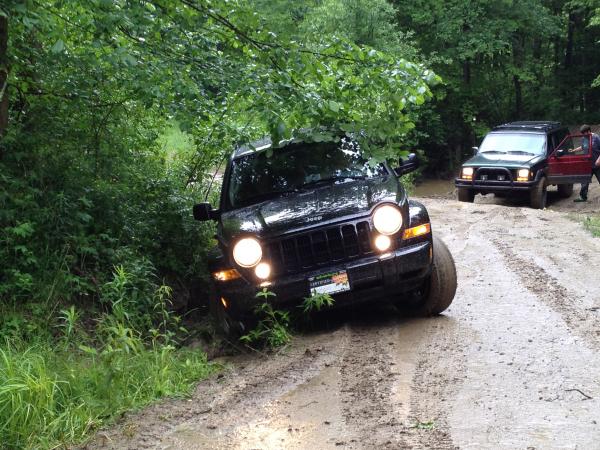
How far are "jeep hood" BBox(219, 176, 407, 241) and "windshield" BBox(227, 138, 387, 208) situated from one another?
0.16m

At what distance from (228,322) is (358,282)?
1204 mm

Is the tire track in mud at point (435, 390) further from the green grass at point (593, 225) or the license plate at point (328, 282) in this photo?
the green grass at point (593, 225)

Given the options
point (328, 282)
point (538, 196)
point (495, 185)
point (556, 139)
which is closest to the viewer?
point (328, 282)

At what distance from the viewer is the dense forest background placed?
5.27 metres

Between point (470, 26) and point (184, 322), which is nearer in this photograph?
point (184, 322)

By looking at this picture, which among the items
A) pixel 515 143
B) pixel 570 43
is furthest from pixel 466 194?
pixel 570 43

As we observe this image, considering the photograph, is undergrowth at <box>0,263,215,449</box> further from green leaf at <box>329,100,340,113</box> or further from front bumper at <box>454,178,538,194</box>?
front bumper at <box>454,178,538,194</box>

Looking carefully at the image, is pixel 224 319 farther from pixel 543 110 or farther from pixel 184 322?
pixel 543 110

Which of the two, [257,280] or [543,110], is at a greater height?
[257,280]

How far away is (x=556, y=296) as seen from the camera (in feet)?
22.5

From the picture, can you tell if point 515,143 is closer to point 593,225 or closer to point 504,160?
point 504,160

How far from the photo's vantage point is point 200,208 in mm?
6785

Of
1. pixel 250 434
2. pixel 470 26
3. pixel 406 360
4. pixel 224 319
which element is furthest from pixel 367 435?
pixel 470 26

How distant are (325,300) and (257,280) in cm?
57
